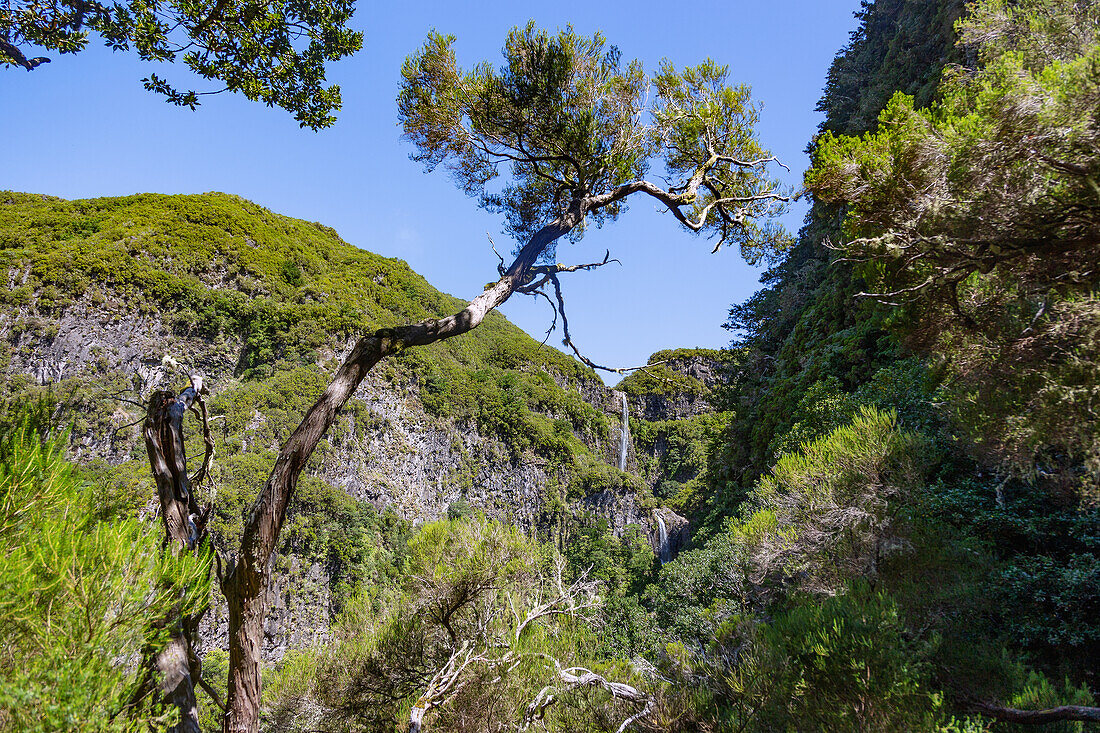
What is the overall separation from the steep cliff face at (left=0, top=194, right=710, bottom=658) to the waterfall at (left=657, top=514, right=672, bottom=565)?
2.52 feet

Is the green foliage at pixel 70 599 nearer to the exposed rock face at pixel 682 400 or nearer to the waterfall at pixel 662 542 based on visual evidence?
the waterfall at pixel 662 542

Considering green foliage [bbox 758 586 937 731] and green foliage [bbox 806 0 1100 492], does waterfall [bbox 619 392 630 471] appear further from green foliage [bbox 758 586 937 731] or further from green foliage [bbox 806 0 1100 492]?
green foliage [bbox 806 0 1100 492]

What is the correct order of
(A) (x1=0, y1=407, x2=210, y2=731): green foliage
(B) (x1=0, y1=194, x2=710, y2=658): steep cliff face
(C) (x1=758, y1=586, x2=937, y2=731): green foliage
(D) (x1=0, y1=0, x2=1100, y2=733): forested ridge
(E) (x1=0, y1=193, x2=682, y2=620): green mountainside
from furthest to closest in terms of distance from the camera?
(E) (x1=0, y1=193, x2=682, y2=620): green mountainside
(B) (x1=0, y1=194, x2=710, y2=658): steep cliff face
(C) (x1=758, y1=586, x2=937, y2=731): green foliage
(D) (x1=0, y1=0, x2=1100, y2=733): forested ridge
(A) (x1=0, y1=407, x2=210, y2=731): green foliage

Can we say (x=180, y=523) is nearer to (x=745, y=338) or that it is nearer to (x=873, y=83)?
(x=745, y=338)

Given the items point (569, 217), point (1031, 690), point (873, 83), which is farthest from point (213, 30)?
point (873, 83)

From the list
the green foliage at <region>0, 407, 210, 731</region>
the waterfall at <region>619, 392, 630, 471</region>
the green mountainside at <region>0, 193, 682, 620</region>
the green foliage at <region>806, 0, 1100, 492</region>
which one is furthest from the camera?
the waterfall at <region>619, 392, 630, 471</region>

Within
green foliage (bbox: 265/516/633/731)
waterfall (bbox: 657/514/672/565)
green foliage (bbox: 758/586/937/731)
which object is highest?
green foliage (bbox: 758/586/937/731)

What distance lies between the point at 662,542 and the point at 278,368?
112 ft

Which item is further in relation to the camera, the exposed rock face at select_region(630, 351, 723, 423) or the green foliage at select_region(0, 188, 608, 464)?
the exposed rock face at select_region(630, 351, 723, 423)

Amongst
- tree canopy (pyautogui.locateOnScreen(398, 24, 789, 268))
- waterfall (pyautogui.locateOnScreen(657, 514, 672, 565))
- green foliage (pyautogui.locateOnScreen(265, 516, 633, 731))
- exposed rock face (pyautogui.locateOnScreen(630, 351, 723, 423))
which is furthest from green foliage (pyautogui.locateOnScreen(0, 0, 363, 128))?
exposed rock face (pyautogui.locateOnScreen(630, 351, 723, 423))

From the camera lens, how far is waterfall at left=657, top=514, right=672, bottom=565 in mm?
40094

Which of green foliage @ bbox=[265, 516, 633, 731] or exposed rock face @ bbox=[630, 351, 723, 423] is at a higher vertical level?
exposed rock face @ bbox=[630, 351, 723, 423]

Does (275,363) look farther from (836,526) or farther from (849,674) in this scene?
(849,674)

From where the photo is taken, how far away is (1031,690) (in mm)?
3359
